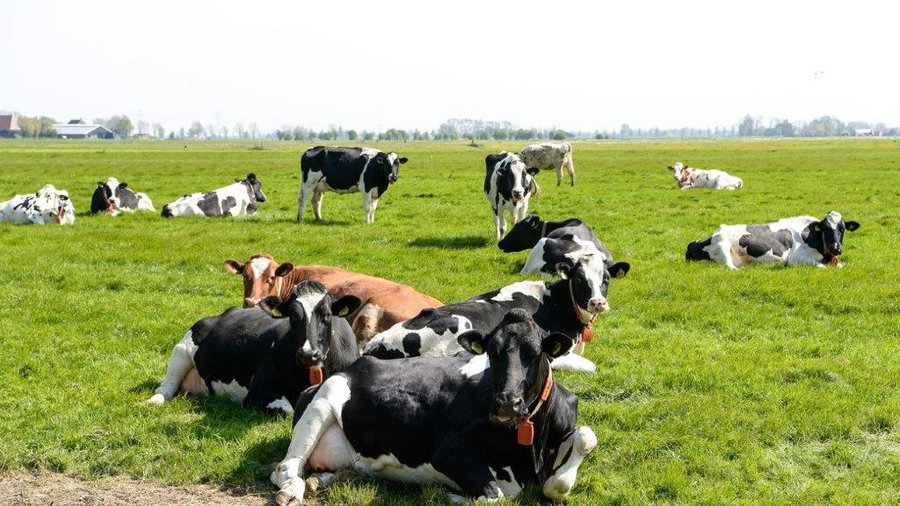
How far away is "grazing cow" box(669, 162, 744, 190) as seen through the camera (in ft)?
122

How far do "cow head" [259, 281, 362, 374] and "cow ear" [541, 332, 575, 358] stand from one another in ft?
7.91

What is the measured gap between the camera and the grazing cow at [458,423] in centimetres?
618

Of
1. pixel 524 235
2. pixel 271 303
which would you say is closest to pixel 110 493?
pixel 271 303

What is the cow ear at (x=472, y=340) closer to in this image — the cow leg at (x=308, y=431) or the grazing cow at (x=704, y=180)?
the cow leg at (x=308, y=431)

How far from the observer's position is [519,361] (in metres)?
6.12

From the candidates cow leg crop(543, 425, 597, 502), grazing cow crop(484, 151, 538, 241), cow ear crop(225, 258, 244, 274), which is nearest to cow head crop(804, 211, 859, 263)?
grazing cow crop(484, 151, 538, 241)

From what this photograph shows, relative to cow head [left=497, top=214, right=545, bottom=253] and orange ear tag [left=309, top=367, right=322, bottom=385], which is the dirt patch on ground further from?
cow head [left=497, top=214, right=545, bottom=253]

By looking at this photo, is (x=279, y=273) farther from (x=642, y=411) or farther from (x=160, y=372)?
(x=642, y=411)

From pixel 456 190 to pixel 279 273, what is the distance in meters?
23.9

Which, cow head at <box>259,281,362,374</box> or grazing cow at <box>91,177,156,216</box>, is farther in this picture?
grazing cow at <box>91,177,156,216</box>

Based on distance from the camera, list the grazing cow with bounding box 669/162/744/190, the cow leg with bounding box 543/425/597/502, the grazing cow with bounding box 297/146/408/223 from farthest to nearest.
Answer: the grazing cow with bounding box 669/162/744/190
the grazing cow with bounding box 297/146/408/223
the cow leg with bounding box 543/425/597/502

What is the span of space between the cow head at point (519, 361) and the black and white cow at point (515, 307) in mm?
2813

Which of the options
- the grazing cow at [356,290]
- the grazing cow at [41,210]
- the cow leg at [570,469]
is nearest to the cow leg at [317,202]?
the grazing cow at [41,210]

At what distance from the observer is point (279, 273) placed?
11742 millimetres
